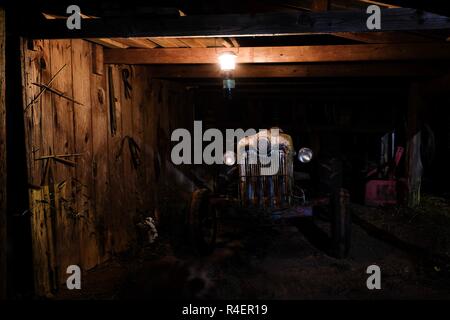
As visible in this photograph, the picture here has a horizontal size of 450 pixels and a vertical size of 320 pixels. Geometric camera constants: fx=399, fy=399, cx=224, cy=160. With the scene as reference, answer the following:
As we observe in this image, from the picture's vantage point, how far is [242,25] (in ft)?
14.0

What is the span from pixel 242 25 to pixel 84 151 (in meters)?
3.00

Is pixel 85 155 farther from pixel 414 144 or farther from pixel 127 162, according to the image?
pixel 414 144

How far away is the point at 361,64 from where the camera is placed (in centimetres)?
777

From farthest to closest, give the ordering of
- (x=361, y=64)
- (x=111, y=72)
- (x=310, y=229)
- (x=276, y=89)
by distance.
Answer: (x=276, y=89) → (x=310, y=229) → (x=361, y=64) → (x=111, y=72)

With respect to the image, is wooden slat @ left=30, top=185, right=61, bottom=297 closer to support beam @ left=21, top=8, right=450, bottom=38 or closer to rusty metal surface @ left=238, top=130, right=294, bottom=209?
support beam @ left=21, top=8, right=450, bottom=38

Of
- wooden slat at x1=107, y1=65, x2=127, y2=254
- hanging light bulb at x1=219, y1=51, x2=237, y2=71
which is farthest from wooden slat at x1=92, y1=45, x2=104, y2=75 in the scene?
hanging light bulb at x1=219, y1=51, x2=237, y2=71

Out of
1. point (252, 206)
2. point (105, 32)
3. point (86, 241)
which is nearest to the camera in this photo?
point (105, 32)

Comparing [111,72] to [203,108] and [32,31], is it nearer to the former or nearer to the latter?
[32,31]

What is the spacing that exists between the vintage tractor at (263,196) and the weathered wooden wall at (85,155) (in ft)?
4.65

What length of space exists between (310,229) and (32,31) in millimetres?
6353

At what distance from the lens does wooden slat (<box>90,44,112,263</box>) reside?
608 cm

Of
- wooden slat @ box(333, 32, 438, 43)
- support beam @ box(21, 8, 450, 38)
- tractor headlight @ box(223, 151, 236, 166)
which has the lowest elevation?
tractor headlight @ box(223, 151, 236, 166)

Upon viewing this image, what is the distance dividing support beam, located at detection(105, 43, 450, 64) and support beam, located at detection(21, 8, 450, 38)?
6.48ft
